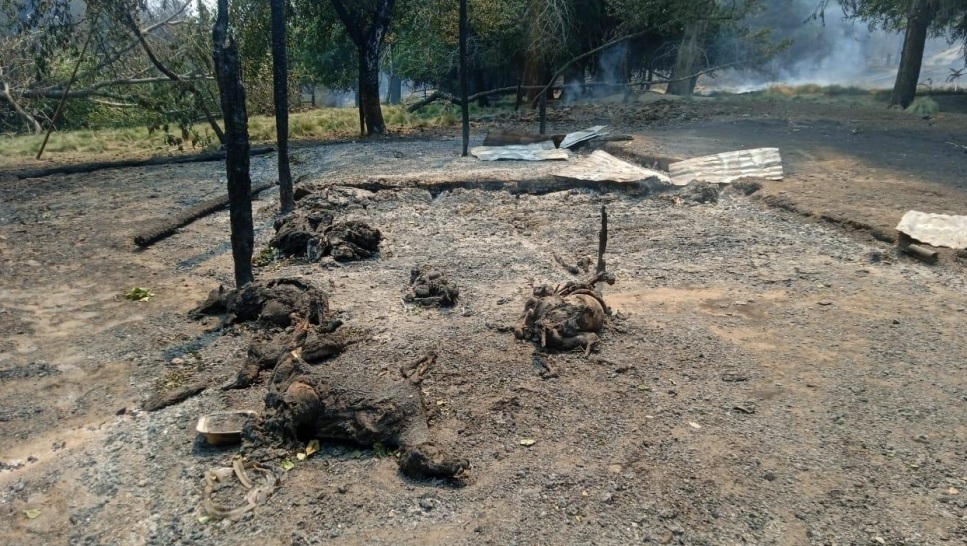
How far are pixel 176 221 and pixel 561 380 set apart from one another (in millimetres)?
5834

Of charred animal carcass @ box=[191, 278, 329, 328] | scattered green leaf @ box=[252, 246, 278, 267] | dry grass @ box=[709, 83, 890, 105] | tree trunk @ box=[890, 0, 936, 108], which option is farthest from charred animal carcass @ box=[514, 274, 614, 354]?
tree trunk @ box=[890, 0, 936, 108]

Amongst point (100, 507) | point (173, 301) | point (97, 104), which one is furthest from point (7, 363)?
point (97, 104)

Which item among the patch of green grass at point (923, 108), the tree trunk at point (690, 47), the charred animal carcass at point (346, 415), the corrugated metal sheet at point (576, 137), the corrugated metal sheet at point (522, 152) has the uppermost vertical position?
the tree trunk at point (690, 47)

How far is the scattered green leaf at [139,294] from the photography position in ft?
19.8

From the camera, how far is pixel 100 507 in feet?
10.6

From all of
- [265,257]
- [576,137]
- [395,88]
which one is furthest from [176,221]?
[395,88]

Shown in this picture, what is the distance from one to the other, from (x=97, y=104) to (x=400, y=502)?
14147 mm

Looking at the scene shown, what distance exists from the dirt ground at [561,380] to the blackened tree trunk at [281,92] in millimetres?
346

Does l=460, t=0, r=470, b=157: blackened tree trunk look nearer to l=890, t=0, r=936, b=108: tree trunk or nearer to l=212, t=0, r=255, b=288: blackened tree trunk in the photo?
→ l=212, t=0, r=255, b=288: blackened tree trunk

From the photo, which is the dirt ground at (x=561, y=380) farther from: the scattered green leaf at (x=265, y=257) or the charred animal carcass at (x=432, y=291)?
the scattered green leaf at (x=265, y=257)

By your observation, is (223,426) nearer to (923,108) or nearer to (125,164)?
(125,164)

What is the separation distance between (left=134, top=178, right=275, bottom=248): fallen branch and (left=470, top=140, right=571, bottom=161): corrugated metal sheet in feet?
12.3

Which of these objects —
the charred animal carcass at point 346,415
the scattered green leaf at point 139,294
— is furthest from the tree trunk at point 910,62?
the charred animal carcass at point 346,415

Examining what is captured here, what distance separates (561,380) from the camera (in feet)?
13.4
